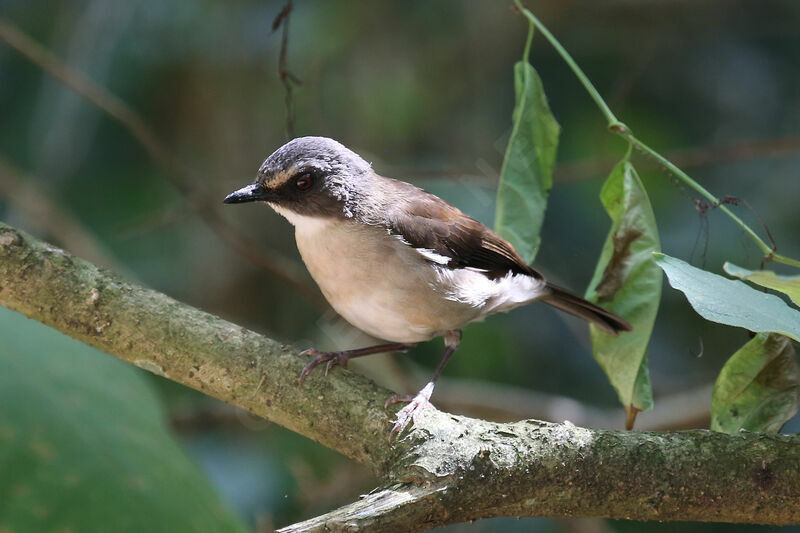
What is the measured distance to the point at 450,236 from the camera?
3188 millimetres

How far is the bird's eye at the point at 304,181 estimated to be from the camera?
9.55 feet

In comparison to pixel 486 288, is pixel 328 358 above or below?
below

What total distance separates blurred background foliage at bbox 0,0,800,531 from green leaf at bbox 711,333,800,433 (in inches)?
107

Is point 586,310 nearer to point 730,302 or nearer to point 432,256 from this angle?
point 432,256

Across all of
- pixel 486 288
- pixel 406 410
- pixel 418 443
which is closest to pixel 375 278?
pixel 486 288

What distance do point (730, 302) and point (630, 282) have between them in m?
0.86

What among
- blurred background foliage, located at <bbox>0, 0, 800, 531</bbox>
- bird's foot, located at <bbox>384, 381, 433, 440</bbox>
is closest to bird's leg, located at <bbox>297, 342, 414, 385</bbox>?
bird's foot, located at <bbox>384, 381, 433, 440</bbox>

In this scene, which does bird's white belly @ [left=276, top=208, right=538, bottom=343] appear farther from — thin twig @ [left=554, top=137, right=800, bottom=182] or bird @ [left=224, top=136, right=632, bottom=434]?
thin twig @ [left=554, top=137, right=800, bottom=182]

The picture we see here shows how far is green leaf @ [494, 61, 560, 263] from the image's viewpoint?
9.74ft

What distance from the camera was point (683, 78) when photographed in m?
6.08

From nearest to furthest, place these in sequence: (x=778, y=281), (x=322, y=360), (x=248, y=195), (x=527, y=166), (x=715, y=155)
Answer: (x=778, y=281) → (x=322, y=360) → (x=248, y=195) → (x=527, y=166) → (x=715, y=155)

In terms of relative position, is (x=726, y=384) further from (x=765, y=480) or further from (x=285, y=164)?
(x=285, y=164)

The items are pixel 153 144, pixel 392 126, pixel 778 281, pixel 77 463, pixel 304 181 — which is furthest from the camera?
pixel 392 126

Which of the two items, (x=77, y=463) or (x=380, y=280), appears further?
(x=380, y=280)
